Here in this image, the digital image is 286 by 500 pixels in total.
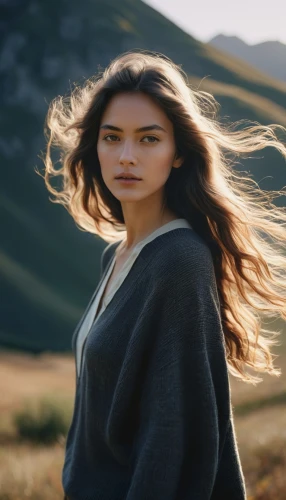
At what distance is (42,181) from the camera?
1630 inches

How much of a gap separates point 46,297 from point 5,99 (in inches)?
710

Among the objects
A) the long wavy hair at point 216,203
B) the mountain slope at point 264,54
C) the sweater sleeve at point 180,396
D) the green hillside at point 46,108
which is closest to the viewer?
the sweater sleeve at point 180,396

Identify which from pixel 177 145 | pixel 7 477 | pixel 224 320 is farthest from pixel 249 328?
pixel 7 477

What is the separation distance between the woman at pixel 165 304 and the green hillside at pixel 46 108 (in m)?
25.7

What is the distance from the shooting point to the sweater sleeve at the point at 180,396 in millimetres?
2287

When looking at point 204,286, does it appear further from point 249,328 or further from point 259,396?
point 259,396

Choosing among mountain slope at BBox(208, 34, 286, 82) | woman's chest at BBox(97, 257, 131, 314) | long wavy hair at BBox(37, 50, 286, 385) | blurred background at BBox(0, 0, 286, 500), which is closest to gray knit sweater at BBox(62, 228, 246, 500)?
woman's chest at BBox(97, 257, 131, 314)

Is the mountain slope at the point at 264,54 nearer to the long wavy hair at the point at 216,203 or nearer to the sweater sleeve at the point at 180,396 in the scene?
the long wavy hair at the point at 216,203

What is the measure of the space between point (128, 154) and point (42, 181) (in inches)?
1553

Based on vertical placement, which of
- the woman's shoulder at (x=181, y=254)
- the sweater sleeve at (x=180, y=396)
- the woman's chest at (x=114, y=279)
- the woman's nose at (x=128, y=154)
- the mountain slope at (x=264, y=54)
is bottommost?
the sweater sleeve at (x=180, y=396)

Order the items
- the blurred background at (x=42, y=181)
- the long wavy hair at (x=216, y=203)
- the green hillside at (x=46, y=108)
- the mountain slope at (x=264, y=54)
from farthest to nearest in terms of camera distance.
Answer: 1. the mountain slope at (x=264, y=54)
2. the green hillside at (x=46, y=108)
3. the blurred background at (x=42, y=181)
4. the long wavy hair at (x=216, y=203)

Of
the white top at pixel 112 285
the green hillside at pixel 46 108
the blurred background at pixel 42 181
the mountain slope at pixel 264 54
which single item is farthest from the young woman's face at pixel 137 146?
the mountain slope at pixel 264 54

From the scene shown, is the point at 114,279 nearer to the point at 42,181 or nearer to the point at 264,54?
the point at 42,181

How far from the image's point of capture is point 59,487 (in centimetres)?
462
